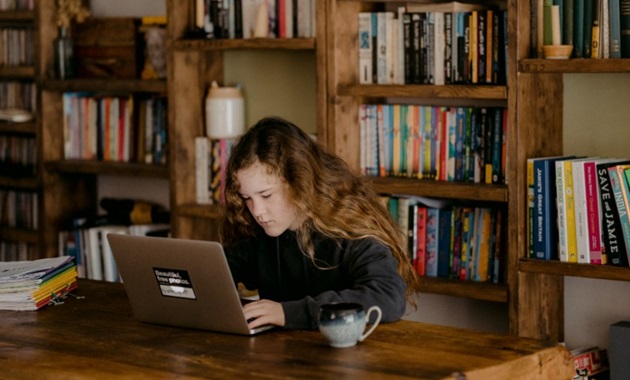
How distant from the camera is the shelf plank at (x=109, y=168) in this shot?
4.34m

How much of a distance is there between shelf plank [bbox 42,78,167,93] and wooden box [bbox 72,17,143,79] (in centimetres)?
10

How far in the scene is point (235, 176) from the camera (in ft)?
9.20

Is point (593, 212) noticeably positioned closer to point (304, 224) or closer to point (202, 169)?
point (304, 224)

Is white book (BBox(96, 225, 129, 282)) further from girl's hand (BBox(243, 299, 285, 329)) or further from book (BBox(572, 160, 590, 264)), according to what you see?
girl's hand (BBox(243, 299, 285, 329))

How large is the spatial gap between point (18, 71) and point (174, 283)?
2.49 metres

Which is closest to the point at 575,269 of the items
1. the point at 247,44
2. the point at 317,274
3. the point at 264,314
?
the point at 317,274

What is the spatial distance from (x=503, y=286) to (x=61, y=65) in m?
2.13

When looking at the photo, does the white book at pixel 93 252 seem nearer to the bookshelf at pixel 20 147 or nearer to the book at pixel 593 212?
the bookshelf at pixel 20 147

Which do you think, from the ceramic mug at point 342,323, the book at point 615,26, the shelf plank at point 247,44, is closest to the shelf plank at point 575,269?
the book at point 615,26

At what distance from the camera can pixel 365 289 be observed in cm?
257

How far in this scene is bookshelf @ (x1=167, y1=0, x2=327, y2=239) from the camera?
4117 millimetres

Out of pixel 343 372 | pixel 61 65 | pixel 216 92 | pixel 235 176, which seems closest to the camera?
pixel 343 372

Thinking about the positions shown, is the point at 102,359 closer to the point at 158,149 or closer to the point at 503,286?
the point at 503,286

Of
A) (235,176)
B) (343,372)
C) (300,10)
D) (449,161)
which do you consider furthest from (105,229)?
(343,372)
